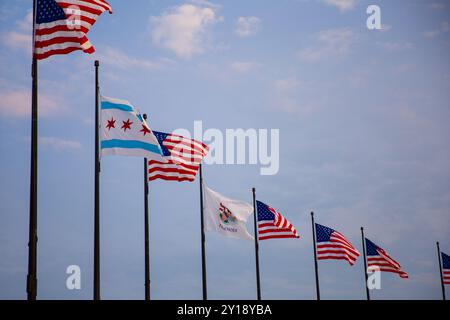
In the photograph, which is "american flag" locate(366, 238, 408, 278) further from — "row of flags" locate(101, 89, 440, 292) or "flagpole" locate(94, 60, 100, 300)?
"flagpole" locate(94, 60, 100, 300)

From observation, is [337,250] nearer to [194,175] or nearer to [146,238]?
[194,175]

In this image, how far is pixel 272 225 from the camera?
37.3 meters

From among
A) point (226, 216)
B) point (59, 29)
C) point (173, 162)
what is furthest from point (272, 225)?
point (59, 29)

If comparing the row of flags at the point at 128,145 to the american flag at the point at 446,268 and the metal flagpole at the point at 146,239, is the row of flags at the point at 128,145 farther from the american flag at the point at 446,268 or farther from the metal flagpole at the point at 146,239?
the american flag at the point at 446,268

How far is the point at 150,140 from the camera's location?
24.3 metres

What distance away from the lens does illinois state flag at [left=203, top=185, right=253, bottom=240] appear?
34688 mm

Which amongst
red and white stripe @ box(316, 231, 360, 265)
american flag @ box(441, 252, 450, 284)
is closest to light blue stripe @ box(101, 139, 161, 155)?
red and white stripe @ box(316, 231, 360, 265)

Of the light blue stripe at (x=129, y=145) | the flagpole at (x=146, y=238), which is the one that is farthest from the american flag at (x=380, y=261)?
the light blue stripe at (x=129, y=145)

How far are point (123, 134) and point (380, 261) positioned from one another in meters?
26.9

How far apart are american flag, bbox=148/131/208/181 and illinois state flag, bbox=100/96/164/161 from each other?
4.84 meters

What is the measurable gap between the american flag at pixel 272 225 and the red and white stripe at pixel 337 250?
4985 mm

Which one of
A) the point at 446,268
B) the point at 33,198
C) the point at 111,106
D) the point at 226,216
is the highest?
the point at 111,106
